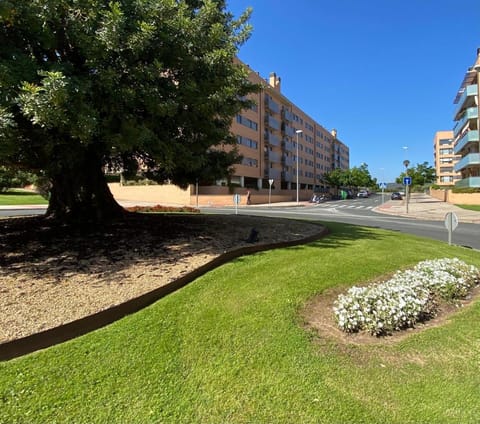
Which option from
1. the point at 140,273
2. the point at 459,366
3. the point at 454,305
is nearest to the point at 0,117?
the point at 140,273

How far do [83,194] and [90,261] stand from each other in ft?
12.4

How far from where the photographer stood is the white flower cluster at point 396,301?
12.3 feet

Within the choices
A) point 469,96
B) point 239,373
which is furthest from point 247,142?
point 239,373

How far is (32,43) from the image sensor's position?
5.96 meters

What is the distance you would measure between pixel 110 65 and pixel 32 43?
1.68 meters

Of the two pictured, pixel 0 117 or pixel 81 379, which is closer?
pixel 81 379

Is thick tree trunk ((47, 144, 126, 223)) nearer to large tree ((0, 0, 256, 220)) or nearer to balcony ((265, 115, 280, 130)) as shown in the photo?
large tree ((0, 0, 256, 220))

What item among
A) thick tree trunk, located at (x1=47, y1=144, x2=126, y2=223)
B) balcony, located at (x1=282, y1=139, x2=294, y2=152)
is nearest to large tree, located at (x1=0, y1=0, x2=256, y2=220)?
thick tree trunk, located at (x1=47, y1=144, x2=126, y2=223)

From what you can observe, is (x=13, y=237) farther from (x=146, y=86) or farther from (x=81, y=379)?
(x=81, y=379)

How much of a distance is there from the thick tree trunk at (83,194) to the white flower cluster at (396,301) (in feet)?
22.6

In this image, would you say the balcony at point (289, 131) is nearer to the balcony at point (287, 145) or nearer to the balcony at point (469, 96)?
the balcony at point (287, 145)

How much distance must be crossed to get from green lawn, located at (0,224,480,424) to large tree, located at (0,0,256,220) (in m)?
3.05

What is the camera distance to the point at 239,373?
3.02 metres

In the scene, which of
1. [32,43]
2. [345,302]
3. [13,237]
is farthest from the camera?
[13,237]
